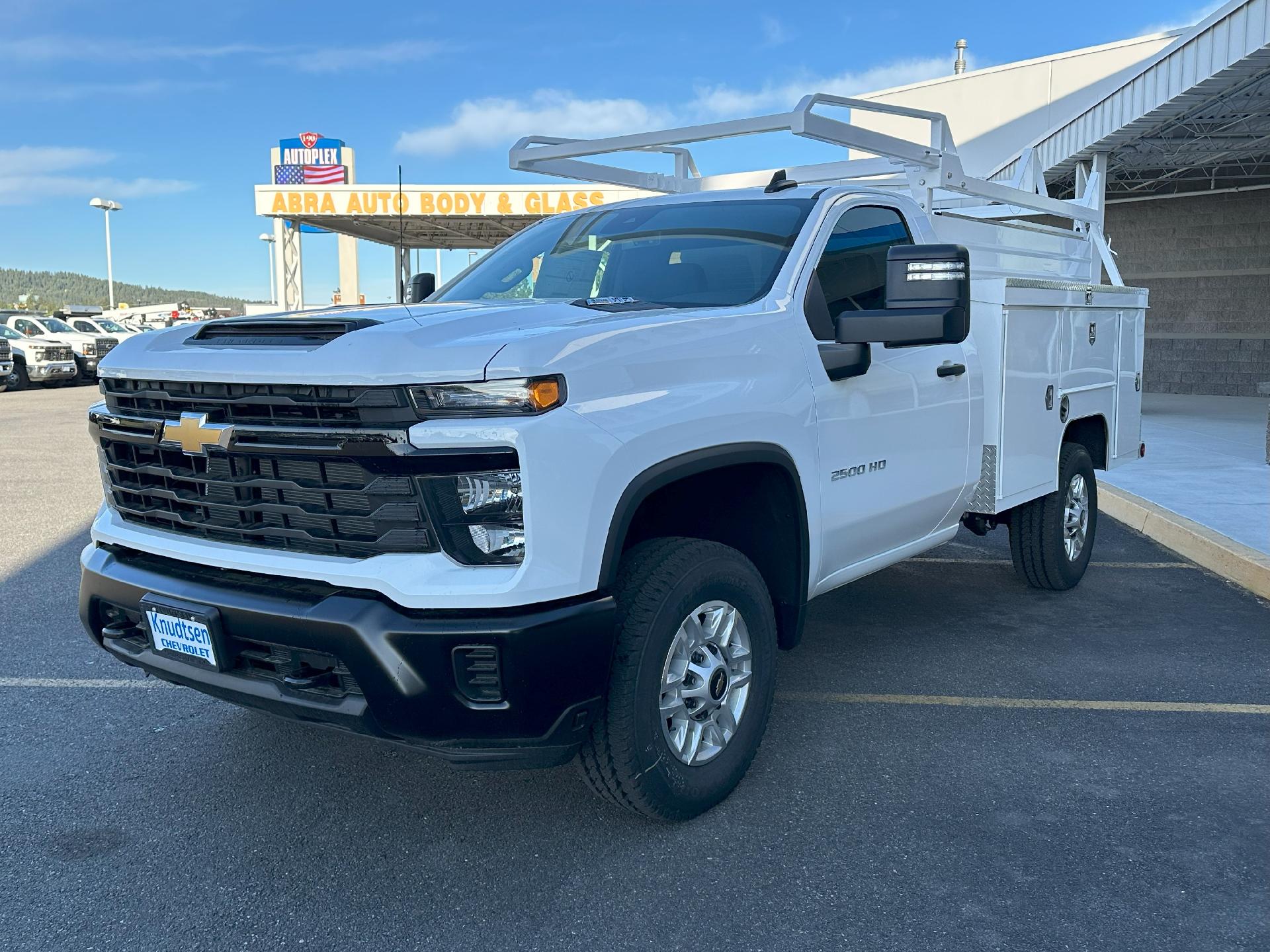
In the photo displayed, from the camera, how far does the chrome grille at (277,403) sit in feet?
9.33

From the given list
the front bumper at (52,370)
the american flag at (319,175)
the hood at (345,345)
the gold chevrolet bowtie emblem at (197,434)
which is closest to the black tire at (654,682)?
the hood at (345,345)

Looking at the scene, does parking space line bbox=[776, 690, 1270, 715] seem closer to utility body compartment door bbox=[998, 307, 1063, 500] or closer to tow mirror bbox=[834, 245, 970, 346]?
utility body compartment door bbox=[998, 307, 1063, 500]

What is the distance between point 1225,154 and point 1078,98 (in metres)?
8.44

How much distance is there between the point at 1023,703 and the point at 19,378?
27329 mm

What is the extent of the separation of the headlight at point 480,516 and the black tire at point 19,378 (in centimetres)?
2639

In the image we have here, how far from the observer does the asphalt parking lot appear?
2918 mm

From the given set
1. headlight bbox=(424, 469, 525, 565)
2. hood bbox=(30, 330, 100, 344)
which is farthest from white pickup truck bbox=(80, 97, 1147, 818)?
hood bbox=(30, 330, 100, 344)

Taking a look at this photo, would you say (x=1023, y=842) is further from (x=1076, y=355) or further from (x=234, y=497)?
(x=1076, y=355)

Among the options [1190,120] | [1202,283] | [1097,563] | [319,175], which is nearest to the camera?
[1097,563]

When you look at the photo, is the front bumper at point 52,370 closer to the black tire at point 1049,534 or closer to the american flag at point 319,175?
the american flag at point 319,175

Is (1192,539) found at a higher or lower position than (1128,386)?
lower

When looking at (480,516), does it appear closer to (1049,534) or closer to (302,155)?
(1049,534)

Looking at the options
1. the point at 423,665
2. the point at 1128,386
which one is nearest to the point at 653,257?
the point at 423,665

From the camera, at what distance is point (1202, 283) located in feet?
72.0
